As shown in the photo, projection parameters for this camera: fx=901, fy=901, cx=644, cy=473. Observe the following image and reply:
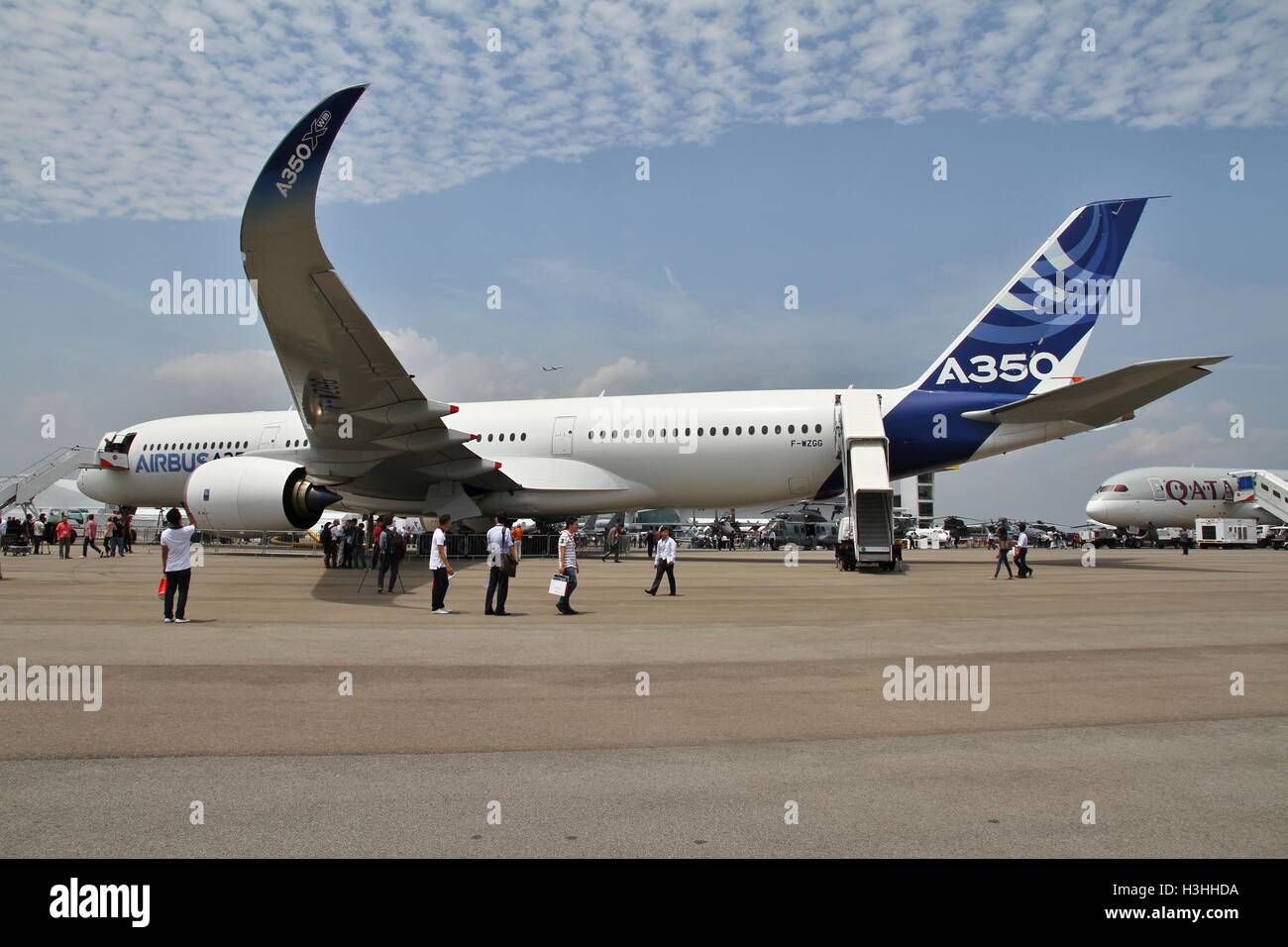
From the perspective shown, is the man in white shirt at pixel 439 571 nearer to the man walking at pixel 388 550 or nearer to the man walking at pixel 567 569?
the man walking at pixel 567 569

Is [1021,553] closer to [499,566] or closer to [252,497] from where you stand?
[499,566]

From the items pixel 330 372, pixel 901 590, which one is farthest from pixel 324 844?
pixel 330 372

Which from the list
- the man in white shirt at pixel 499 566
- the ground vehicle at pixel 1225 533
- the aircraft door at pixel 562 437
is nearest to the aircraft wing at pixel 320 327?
the aircraft door at pixel 562 437

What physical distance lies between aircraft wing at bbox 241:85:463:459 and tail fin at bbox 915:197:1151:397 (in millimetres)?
13425

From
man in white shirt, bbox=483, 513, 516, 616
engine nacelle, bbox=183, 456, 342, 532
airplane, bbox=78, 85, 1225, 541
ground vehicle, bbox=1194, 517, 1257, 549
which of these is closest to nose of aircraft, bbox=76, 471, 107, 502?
airplane, bbox=78, 85, 1225, 541

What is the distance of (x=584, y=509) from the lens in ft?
85.1

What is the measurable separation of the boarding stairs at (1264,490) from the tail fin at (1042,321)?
3858cm

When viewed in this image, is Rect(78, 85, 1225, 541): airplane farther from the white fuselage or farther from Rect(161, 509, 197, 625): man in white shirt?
Rect(161, 509, 197, 625): man in white shirt

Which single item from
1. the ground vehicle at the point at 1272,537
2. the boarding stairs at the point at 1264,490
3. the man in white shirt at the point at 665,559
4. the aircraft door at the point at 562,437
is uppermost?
the aircraft door at the point at 562,437

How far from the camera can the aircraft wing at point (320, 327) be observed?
13117mm

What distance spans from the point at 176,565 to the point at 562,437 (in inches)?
589

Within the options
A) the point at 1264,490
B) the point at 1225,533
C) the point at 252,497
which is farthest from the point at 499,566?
the point at 1264,490

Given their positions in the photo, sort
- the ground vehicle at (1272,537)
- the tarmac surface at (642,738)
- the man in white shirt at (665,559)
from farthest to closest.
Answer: the ground vehicle at (1272,537) → the man in white shirt at (665,559) → the tarmac surface at (642,738)
